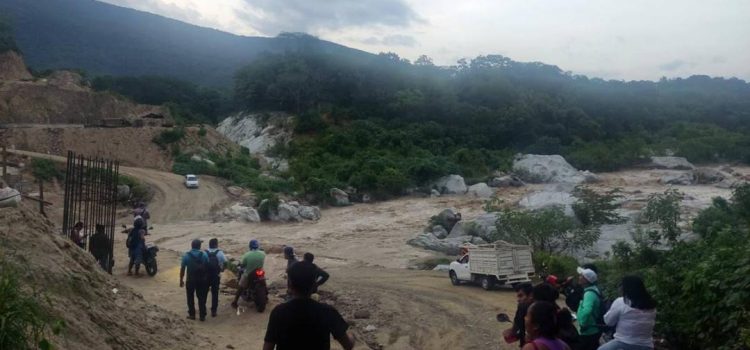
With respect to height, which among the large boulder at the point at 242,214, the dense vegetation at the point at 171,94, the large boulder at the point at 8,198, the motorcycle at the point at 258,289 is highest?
the dense vegetation at the point at 171,94

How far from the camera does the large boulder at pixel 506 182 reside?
153 ft

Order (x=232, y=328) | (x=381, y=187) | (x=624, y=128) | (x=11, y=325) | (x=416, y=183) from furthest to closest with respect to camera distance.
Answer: (x=624, y=128)
(x=416, y=183)
(x=381, y=187)
(x=232, y=328)
(x=11, y=325)

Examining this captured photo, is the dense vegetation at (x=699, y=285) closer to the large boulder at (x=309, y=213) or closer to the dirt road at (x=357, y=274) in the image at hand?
the dirt road at (x=357, y=274)

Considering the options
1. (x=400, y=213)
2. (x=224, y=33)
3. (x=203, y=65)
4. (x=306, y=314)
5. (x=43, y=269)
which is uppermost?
(x=224, y=33)

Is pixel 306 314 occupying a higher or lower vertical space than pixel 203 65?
lower

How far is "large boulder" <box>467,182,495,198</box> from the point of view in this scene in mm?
42381

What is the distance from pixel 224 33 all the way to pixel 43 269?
509 feet

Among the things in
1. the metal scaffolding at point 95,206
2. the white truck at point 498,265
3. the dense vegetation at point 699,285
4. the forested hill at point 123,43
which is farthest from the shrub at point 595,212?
the forested hill at point 123,43

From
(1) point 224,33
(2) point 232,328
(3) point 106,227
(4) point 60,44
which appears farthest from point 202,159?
(1) point 224,33

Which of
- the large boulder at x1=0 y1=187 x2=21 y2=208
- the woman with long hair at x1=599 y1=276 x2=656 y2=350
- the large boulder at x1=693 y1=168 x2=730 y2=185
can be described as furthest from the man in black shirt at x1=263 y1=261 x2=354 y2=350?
the large boulder at x1=693 y1=168 x2=730 y2=185

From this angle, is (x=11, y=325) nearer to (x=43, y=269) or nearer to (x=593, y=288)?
(x=43, y=269)

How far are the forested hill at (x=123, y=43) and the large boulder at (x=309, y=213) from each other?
60134 millimetres

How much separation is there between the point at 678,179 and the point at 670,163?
335 inches

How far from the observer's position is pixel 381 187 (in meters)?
41.7
